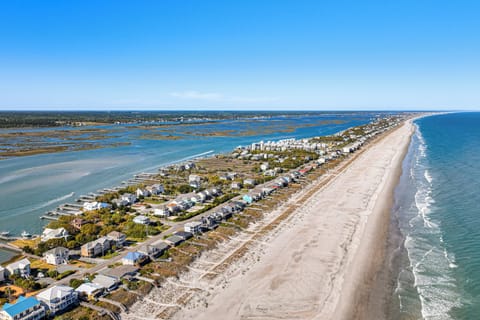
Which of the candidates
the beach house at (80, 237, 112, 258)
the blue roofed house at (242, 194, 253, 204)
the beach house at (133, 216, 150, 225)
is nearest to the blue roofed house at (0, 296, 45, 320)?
the beach house at (80, 237, 112, 258)

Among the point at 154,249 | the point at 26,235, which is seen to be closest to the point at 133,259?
the point at 154,249

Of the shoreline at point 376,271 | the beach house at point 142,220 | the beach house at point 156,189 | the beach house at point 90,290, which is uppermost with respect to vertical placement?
the beach house at point 156,189

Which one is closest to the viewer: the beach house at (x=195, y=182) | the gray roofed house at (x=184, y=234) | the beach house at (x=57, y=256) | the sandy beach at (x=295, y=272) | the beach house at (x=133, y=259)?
the sandy beach at (x=295, y=272)

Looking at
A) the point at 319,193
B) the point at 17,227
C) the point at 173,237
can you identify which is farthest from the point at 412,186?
the point at 17,227

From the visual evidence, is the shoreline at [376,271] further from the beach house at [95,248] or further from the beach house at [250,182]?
the beach house at [95,248]

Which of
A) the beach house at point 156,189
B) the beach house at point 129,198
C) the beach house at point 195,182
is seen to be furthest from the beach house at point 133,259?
the beach house at point 195,182
